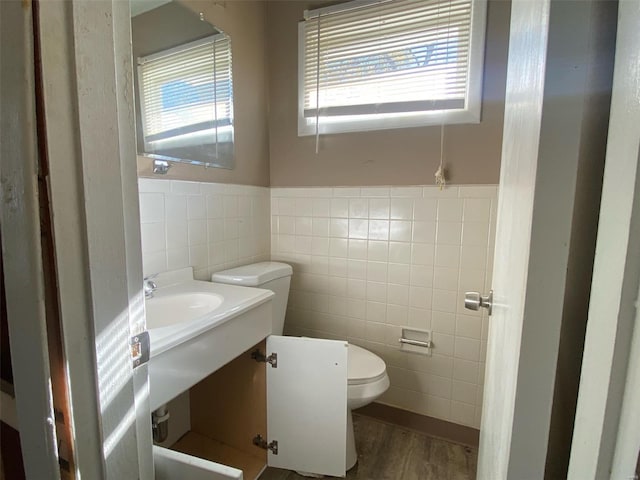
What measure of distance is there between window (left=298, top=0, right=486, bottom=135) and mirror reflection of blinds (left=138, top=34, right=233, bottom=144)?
17.5 inches

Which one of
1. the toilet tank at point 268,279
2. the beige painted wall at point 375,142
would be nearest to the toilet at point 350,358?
the toilet tank at point 268,279

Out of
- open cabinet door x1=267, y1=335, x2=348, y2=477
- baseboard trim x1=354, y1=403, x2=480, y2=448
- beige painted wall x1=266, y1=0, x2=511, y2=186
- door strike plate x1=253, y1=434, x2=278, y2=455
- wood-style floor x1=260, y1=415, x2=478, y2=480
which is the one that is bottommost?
wood-style floor x1=260, y1=415, x2=478, y2=480

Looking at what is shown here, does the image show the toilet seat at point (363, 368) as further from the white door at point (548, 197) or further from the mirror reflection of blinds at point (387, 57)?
the mirror reflection of blinds at point (387, 57)

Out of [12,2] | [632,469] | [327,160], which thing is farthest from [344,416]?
[12,2]

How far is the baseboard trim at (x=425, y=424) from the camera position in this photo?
1.56 metres

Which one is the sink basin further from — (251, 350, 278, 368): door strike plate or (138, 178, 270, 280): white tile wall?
(251, 350, 278, 368): door strike plate

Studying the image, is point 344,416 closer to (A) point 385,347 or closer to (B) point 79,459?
(A) point 385,347

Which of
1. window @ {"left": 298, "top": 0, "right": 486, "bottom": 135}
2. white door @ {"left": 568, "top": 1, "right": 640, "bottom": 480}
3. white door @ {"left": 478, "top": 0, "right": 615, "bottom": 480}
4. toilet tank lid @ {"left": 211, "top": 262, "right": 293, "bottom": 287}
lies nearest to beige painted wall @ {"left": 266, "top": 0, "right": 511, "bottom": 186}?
window @ {"left": 298, "top": 0, "right": 486, "bottom": 135}

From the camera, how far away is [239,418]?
1420 mm

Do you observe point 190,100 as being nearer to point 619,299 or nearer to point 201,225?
point 201,225

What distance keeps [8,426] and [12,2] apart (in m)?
0.59

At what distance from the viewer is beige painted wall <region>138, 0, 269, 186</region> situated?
1.49 metres

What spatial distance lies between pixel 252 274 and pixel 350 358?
0.62 m

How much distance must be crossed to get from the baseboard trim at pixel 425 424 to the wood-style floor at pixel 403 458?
0.02 meters
